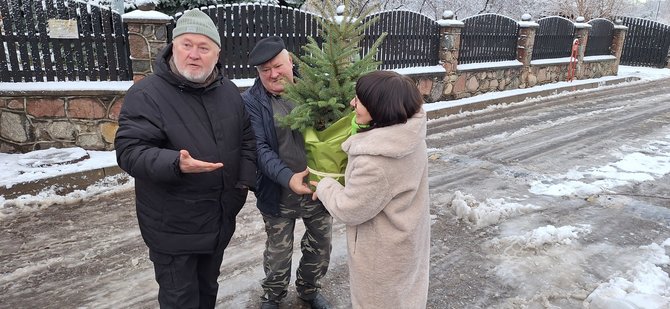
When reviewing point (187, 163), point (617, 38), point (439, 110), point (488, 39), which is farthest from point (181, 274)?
point (617, 38)

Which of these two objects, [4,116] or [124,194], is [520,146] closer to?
[124,194]

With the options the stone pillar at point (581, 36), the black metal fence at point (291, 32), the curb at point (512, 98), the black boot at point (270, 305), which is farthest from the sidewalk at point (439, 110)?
the black boot at point (270, 305)

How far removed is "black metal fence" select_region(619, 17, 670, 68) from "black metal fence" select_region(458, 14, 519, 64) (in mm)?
11191

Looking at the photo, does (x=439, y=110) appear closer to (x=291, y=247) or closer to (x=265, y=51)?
(x=291, y=247)

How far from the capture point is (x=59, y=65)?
6.23 metres

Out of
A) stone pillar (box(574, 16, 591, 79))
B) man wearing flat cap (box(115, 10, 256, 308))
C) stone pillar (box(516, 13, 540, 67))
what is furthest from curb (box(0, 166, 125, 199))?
stone pillar (box(574, 16, 591, 79))

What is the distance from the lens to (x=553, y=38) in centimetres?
1453

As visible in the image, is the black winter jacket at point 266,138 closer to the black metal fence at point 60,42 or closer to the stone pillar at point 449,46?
the black metal fence at point 60,42

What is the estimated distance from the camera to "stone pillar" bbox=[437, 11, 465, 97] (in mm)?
10906

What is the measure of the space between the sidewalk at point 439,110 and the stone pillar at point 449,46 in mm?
559

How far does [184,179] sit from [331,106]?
33.8 inches

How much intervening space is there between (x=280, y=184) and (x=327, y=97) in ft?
1.93

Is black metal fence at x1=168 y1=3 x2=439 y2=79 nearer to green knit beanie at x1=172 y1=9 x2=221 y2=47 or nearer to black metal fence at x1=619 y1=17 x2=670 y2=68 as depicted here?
green knit beanie at x1=172 y1=9 x2=221 y2=47

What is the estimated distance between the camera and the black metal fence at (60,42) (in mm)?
5902
